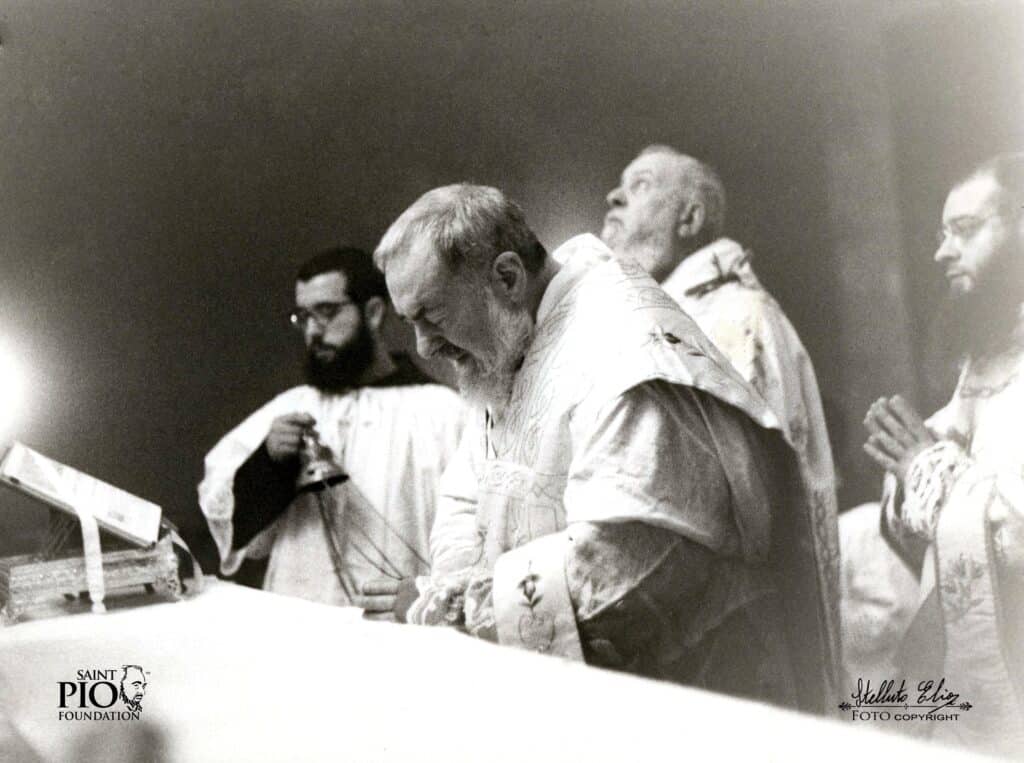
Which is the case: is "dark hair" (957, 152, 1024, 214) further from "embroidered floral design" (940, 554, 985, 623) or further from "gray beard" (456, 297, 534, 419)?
"gray beard" (456, 297, 534, 419)

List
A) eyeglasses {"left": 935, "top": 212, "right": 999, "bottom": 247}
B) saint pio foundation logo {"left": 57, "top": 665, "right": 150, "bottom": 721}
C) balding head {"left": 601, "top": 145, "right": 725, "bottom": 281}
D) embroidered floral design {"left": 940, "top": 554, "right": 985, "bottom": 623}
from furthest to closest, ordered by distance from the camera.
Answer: saint pio foundation logo {"left": 57, "top": 665, "right": 150, "bottom": 721} → balding head {"left": 601, "top": 145, "right": 725, "bottom": 281} → eyeglasses {"left": 935, "top": 212, "right": 999, "bottom": 247} → embroidered floral design {"left": 940, "top": 554, "right": 985, "bottom": 623}

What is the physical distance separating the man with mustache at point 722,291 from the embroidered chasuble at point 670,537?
0.05 m

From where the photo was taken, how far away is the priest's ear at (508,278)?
10.0ft

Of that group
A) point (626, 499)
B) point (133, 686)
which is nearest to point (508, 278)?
point (626, 499)

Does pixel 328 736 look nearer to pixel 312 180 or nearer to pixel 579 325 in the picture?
pixel 579 325

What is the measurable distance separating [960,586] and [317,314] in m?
1.94

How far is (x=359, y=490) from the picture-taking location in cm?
326

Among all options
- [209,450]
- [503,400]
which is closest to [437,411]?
[503,400]

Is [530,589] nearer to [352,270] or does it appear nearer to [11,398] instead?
[352,270]

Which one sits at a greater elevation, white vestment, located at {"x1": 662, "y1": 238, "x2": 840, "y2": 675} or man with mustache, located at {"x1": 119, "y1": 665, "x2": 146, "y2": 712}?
white vestment, located at {"x1": 662, "y1": 238, "x2": 840, "y2": 675}

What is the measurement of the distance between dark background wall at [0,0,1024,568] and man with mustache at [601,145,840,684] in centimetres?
5

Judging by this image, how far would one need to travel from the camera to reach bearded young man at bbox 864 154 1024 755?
2795 mm

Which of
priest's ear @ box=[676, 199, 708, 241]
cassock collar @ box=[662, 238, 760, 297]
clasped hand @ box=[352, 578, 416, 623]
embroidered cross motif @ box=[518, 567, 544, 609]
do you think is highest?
priest's ear @ box=[676, 199, 708, 241]
